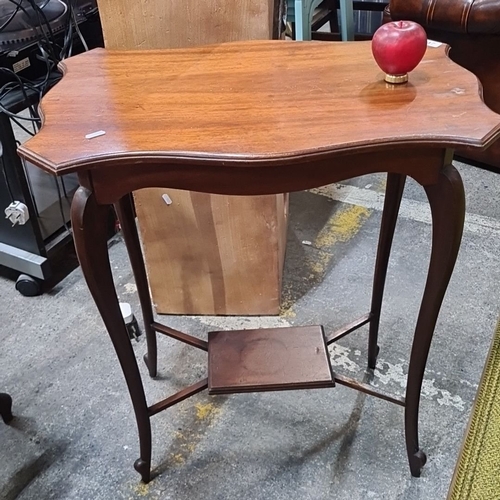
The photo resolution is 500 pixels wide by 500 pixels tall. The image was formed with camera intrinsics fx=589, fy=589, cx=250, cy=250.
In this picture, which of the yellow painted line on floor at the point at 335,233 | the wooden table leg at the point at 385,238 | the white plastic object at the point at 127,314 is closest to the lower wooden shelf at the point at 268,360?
the wooden table leg at the point at 385,238

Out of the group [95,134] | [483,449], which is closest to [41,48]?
[95,134]

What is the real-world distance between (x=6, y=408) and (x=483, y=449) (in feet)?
3.31

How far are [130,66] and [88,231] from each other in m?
0.32

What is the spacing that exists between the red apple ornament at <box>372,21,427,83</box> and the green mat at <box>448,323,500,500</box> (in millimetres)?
774

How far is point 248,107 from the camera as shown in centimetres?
84

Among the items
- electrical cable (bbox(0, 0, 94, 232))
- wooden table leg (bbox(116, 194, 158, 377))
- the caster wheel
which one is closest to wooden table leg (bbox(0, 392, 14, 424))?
wooden table leg (bbox(116, 194, 158, 377))

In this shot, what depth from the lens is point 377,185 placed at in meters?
2.05

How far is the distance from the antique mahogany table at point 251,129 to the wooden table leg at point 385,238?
0.25 meters

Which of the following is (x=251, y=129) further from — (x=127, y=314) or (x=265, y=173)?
(x=127, y=314)

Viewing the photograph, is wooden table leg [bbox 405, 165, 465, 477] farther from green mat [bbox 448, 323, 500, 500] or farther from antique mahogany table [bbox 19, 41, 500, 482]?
green mat [bbox 448, 323, 500, 500]

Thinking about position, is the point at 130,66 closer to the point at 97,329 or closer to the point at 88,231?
the point at 88,231

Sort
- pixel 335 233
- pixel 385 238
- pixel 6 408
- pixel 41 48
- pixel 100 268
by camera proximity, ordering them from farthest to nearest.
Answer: pixel 335 233 < pixel 41 48 < pixel 6 408 < pixel 385 238 < pixel 100 268

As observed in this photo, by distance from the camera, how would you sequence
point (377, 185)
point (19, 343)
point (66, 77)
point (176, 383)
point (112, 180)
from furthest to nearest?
point (377, 185) → point (19, 343) → point (176, 383) → point (66, 77) → point (112, 180)

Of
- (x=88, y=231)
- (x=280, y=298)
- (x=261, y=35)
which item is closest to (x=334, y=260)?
(x=280, y=298)
